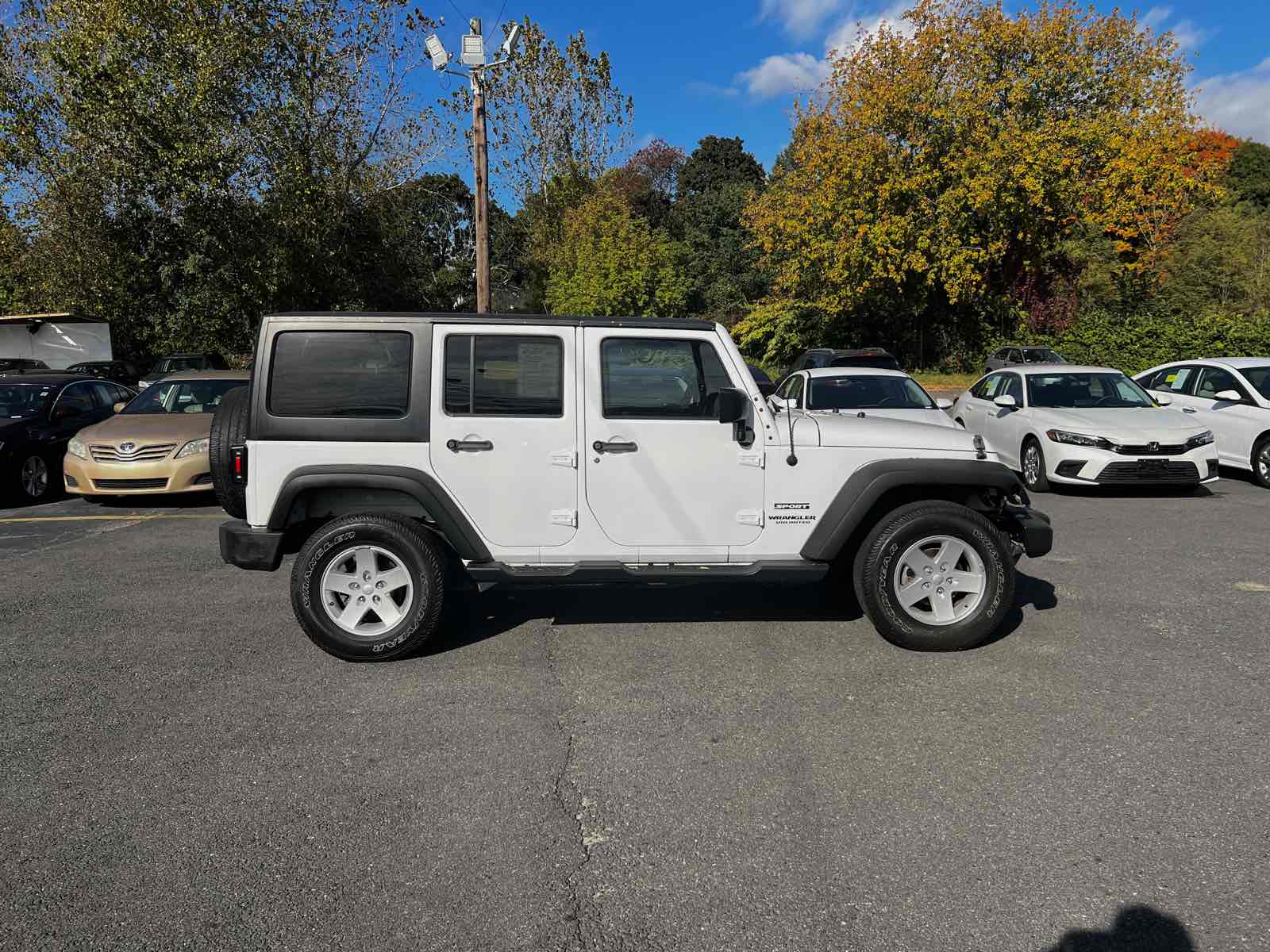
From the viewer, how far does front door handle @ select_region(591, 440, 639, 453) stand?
15.7 ft

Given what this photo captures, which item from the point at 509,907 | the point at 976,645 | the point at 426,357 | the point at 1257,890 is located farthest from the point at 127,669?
the point at 1257,890

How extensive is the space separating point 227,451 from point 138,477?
5591 mm

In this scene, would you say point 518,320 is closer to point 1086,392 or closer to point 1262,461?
point 1086,392

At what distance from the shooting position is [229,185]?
930 inches

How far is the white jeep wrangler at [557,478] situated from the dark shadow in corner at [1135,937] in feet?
7.62

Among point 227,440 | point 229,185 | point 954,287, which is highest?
point 229,185

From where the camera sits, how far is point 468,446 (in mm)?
4777

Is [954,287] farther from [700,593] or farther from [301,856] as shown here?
[301,856]

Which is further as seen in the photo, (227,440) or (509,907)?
(227,440)

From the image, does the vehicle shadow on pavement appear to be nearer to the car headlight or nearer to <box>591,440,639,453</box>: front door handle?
<box>591,440,639,453</box>: front door handle

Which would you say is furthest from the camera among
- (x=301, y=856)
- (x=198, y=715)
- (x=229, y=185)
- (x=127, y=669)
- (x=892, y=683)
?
(x=229, y=185)

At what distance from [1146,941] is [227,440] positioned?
4.97m

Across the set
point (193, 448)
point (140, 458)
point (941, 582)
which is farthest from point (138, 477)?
point (941, 582)

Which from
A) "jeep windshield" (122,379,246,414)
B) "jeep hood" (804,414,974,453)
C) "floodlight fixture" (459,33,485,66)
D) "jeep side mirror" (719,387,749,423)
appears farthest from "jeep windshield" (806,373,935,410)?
"floodlight fixture" (459,33,485,66)
